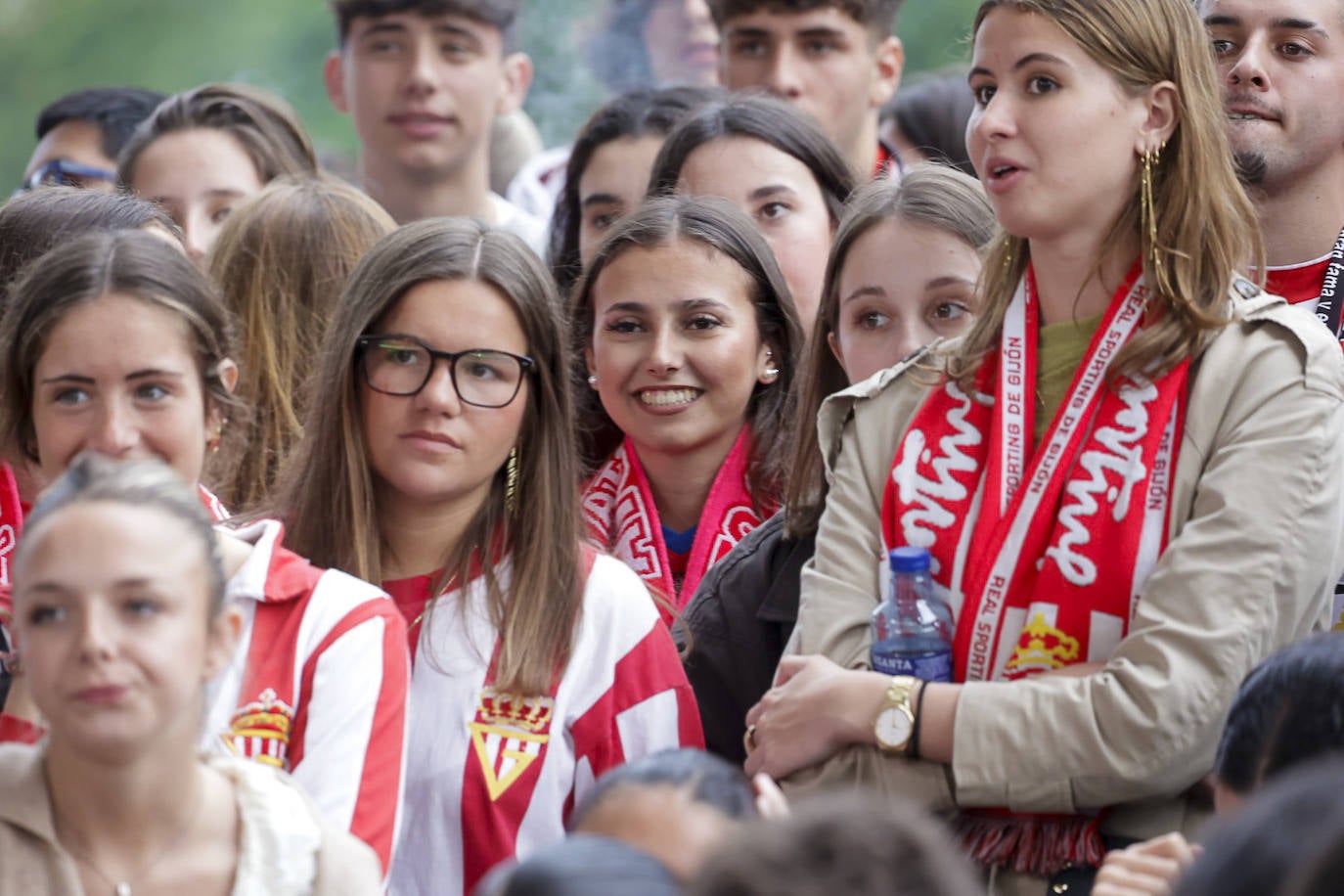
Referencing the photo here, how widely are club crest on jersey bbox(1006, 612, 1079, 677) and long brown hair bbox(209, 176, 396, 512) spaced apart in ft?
7.16

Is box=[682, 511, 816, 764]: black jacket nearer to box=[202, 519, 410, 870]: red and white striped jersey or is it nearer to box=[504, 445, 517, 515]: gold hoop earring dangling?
box=[504, 445, 517, 515]: gold hoop earring dangling

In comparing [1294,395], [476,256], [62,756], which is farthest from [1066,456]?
[62,756]

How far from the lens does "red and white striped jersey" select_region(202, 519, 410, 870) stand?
124 inches

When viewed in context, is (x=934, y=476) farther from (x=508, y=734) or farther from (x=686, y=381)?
(x=686, y=381)

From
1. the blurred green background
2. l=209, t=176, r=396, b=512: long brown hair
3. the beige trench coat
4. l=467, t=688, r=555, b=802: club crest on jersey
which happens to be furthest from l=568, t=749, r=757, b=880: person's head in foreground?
the blurred green background

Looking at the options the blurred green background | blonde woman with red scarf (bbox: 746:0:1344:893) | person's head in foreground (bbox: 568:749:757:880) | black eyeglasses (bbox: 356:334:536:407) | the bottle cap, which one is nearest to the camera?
person's head in foreground (bbox: 568:749:757:880)

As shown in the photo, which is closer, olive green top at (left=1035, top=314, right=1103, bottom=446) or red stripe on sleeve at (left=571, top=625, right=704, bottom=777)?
olive green top at (left=1035, top=314, right=1103, bottom=446)

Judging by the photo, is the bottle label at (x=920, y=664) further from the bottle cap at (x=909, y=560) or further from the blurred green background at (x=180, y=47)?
the blurred green background at (x=180, y=47)

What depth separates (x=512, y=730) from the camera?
3576 millimetres

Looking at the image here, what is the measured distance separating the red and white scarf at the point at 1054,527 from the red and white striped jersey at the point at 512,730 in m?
0.60

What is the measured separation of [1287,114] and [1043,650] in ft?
6.31

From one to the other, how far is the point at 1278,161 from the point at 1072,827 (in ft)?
6.58

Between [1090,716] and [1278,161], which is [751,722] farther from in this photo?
[1278,161]

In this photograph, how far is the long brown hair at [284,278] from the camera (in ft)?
15.8
